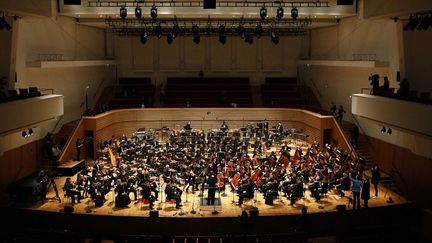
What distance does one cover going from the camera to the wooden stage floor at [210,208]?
37.9ft

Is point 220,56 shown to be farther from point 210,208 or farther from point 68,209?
point 68,209

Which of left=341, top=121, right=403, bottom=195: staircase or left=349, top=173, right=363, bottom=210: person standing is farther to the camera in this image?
left=341, top=121, right=403, bottom=195: staircase

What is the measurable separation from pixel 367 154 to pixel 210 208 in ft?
24.8

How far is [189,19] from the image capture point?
66.6 ft

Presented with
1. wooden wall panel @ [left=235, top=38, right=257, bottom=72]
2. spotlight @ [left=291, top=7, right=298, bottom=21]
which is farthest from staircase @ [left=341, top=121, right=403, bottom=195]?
wooden wall panel @ [left=235, top=38, right=257, bottom=72]

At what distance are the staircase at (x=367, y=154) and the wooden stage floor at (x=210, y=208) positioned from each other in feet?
4.62

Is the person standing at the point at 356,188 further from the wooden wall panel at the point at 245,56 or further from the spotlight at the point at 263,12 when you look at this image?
the wooden wall panel at the point at 245,56

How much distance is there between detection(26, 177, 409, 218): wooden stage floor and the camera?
11.5 meters

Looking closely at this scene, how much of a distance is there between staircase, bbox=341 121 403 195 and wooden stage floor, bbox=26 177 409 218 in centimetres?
141

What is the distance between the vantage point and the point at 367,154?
16516 mm

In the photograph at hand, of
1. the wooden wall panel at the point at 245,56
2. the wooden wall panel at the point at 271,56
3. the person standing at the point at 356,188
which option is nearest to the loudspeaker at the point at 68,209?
the person standing at the point at 356,188

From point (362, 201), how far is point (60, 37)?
1293cm

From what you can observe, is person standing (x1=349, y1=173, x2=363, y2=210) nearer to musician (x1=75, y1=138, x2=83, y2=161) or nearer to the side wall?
musician (x1=75, y1=138, x2=83, y2=161)

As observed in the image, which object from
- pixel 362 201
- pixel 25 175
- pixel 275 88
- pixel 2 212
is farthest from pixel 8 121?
pixel 275 88
